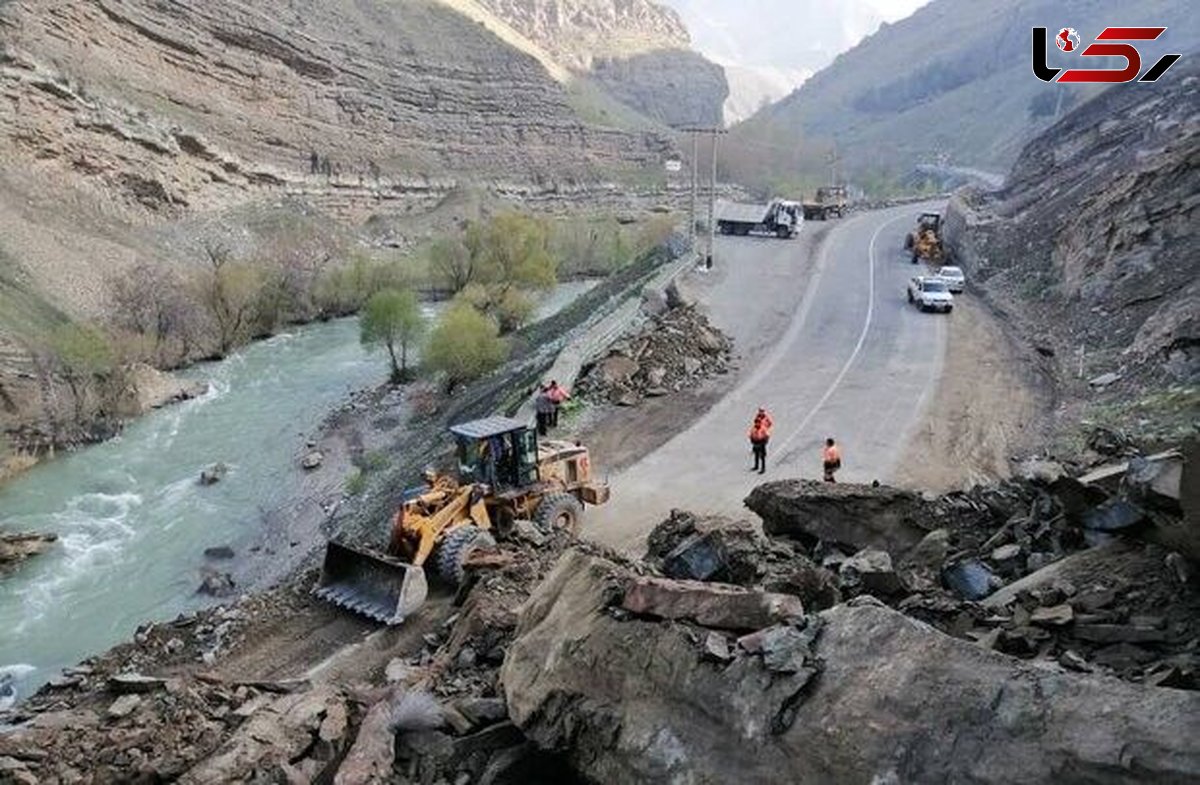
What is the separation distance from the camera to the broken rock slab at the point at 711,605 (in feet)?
25.0

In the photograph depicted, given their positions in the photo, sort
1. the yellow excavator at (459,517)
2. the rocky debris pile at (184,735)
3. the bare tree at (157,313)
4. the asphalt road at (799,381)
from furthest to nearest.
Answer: the bare tree at (157,313), the asphalt road at (799,381), the yellow excavator at (459,517), the rocky debris pile at (184,735)

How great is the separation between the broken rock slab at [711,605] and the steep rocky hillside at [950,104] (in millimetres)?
95104

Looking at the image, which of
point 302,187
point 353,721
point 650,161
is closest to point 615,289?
point 353,721

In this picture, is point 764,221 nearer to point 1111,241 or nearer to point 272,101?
point 1111,241

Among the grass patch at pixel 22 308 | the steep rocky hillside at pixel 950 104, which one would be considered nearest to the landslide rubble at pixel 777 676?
the grass patch at pixel 22 308

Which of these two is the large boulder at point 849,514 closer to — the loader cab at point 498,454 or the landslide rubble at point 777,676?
the landslide rubble at point 777,676

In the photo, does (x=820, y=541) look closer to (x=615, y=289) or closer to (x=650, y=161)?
(x=615, y=289)

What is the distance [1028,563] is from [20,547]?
2159 centimetres

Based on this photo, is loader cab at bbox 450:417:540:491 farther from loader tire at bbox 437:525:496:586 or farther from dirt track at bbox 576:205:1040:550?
dirt track at bbox 576:205:1040:550

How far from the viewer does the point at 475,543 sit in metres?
14.7

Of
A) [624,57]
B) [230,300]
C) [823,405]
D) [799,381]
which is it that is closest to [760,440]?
[823,405]

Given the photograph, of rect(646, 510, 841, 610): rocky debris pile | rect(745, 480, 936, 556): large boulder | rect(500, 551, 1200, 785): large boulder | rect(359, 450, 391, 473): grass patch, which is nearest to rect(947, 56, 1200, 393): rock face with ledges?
rect(745, 480, 936, 556): large boulder

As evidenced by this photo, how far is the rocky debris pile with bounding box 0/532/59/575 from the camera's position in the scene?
74.5 feet

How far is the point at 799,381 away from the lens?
2528cm
